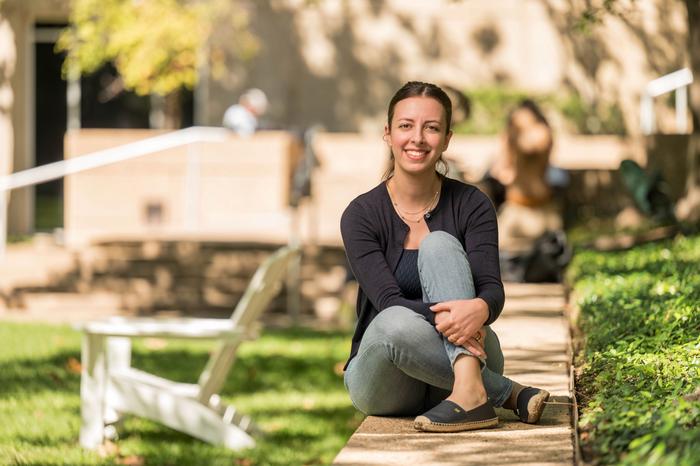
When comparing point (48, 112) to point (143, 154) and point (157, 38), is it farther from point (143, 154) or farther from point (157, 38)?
point (143, 154)

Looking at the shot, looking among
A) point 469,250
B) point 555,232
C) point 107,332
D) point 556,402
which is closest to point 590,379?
point 556,402

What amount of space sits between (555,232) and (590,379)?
6.00 m

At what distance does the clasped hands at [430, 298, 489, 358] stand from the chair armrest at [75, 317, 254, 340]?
10.8 ft

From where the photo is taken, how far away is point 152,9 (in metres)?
20.0

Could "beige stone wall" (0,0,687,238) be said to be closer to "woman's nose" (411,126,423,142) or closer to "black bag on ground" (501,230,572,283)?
"black bag on ground" (501,230,572,283)

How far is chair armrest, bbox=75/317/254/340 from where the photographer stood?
25.2 ft

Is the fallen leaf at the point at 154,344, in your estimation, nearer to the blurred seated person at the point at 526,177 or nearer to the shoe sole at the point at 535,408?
the blurred seated person at the point at 526,177

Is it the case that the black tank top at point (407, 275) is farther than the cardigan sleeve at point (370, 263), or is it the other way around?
the black tank top at point (407, 275)

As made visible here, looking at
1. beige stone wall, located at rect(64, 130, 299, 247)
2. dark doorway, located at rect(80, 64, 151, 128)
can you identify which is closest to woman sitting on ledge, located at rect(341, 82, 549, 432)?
beige stone wall, located at rect(64, 130, 299, 247)

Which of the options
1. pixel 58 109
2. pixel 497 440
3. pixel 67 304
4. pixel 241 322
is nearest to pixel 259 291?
pixel 241 322

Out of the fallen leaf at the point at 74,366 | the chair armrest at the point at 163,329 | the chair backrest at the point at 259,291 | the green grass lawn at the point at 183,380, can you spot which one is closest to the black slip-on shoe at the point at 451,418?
the green grass lawn at the point at 183,380

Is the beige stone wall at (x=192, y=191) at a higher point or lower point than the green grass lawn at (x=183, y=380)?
higher

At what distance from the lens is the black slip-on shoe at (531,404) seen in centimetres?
462

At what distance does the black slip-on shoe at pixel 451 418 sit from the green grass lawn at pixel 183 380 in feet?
9.58
